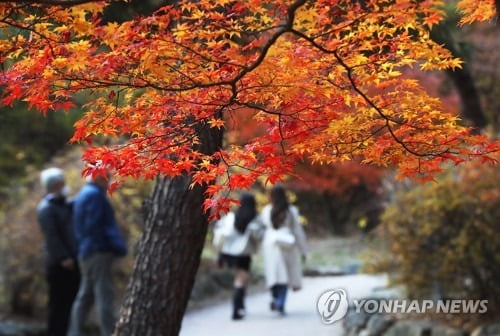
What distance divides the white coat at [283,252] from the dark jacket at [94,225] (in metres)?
2.18

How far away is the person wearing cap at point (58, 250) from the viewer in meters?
5.98

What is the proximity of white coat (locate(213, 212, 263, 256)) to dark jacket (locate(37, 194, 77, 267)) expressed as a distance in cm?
186

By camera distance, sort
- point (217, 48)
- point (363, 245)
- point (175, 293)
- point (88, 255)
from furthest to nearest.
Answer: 1. point (363, 245)
2. point (88, 255)
3. point (175, 293)
4. point (217, 48)

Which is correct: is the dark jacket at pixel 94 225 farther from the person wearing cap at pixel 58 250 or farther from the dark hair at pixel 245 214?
the dark hair at pixel 245 214

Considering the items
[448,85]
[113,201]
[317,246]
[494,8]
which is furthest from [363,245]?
[494,8]

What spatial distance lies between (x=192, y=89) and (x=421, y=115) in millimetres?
875

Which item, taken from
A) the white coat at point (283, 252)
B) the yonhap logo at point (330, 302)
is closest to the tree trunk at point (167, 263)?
the yonhap logo at point (330, 302)

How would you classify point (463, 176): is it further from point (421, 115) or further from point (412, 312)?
point (421, 115)

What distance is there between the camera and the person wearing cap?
5977 mm

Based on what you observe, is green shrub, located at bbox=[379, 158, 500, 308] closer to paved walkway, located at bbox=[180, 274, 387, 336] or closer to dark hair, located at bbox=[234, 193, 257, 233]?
paved walkway, located at bbox=[180, 274, 387, 336]

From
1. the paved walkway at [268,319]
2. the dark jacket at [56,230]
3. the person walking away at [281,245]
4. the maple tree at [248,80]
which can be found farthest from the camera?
the person walking away at [281,245]

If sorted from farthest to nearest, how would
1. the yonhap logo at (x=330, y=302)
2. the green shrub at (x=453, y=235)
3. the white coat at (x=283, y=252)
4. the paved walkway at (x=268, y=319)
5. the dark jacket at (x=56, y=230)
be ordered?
1. the white coat at (x=283, y=252)
2. the paved walkway at (x=268, y=319)
3. the green shrub at (x=453, y=235)
4. the dark jacket at (x=56, y=230)
5. the yonhap logo at (x=330, y=302)

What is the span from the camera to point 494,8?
2658 mm

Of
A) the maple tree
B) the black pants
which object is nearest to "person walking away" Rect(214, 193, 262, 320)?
the black pants
